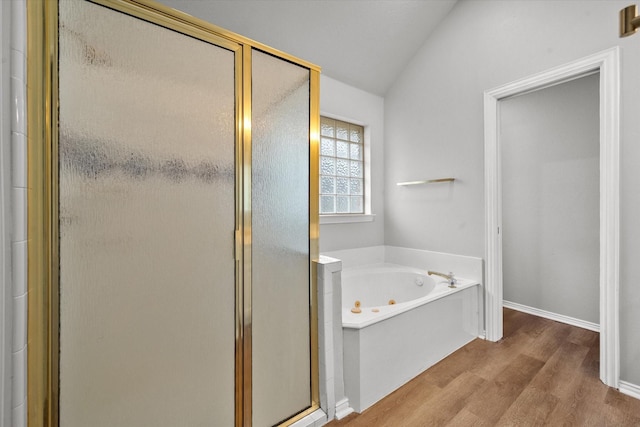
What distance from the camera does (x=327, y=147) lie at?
9.30ft

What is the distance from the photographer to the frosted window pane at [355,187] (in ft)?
9.97

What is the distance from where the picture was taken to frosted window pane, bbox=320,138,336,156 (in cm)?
280

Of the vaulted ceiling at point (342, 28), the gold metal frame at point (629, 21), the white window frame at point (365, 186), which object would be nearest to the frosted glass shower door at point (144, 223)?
the vaulted ceiling at point (342, 28)

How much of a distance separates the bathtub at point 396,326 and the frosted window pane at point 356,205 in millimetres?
638

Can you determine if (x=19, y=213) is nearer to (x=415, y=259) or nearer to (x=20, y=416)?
(x=20, y=416)

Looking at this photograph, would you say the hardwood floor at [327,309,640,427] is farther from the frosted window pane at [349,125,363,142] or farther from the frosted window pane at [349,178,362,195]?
the frosted window pane at [349,125,363,142]

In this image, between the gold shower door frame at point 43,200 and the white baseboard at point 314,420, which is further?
the white baseboard at point 314,420

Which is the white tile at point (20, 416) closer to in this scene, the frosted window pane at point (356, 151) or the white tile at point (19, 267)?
the white tile at point (19, 267)

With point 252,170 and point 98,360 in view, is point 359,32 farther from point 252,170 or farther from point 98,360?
point 98,360

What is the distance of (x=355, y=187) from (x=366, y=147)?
448 mm

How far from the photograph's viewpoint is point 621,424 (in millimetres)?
1462

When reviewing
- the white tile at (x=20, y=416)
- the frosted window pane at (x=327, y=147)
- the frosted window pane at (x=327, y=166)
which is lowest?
the white tile at (x=20, y=416)

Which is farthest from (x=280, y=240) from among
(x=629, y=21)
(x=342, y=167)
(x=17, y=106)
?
(x=342, y=167)

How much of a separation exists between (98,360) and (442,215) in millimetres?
2596
